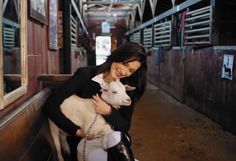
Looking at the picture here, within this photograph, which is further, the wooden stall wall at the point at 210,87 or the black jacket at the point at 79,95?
the wooden stall wall at the point at 210,87

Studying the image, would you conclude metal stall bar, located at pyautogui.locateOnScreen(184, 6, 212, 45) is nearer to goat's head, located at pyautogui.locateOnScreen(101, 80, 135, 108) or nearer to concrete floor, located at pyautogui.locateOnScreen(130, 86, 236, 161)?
concrete floor, located at pyautogui.locateOnScreen(130, 86, 236, 161)

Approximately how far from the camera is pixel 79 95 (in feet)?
6.72

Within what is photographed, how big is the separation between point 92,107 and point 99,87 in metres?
0.14

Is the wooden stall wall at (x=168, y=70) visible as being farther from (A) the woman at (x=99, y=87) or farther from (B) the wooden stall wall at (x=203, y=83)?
(A) the woman at (x=99, y=87)

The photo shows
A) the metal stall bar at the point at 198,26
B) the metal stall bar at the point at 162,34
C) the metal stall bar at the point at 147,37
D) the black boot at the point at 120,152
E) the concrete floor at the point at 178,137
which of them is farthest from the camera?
the metal stall bar at the point at 147,37

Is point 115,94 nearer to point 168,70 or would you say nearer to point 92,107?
point 92,107

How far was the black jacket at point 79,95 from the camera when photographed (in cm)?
196

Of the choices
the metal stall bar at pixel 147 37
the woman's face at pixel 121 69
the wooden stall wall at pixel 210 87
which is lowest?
the wooden stall wall at pixel 210 87

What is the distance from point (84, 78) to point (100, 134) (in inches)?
13.9

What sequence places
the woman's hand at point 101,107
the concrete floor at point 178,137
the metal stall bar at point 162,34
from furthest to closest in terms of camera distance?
the metal stall bar at point 162,34 → the concrete floor at point 178,137 → the woman's hand at point 101,107

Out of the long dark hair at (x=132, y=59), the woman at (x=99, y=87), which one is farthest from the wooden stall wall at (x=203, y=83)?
the woman at (x=99, y=87)

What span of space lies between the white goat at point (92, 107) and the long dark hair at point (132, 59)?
0.43 ft

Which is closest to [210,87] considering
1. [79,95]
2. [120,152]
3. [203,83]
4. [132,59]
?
[203,83]

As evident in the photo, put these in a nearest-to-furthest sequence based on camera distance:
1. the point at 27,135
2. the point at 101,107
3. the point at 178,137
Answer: the point at 27,135, the point at 101,107, the point at 178,137
